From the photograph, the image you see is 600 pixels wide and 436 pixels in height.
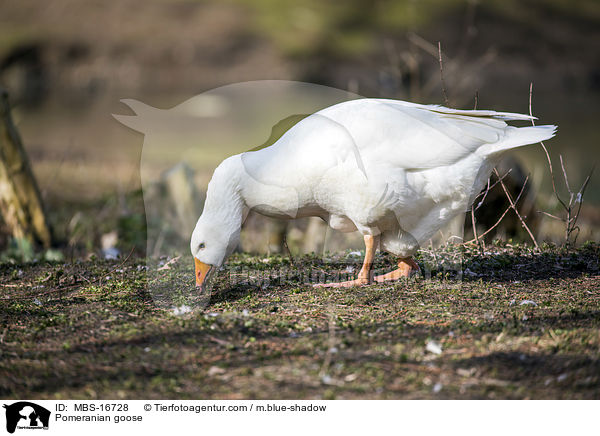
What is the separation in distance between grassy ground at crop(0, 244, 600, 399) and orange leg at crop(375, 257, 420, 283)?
14 centimetres

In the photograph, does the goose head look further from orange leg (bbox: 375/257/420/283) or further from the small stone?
the small stone

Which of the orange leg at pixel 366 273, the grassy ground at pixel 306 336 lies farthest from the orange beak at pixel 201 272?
the orange leg at pixel 366 273

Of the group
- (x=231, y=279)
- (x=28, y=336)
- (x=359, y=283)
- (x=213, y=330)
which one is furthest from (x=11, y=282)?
(x=359, y=283)

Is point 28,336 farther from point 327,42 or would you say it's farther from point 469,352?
point 327,42

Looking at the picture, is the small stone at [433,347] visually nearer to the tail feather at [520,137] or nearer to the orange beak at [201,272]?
the tail feather at [520,137]

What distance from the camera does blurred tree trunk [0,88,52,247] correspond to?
7.95m

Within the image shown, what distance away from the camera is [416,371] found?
3.39 m

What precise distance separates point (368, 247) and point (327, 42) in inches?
1567

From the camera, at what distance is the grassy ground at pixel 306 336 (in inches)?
130

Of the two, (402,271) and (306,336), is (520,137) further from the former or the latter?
(306,336)

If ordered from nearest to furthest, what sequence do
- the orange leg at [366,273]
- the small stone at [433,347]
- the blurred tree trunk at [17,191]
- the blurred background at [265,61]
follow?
1. the small stone at [433,347]
2. the orange leg at [366,273]
3. the blurred tree trunk at [17,191]
4. the blurred background at [265,61]
